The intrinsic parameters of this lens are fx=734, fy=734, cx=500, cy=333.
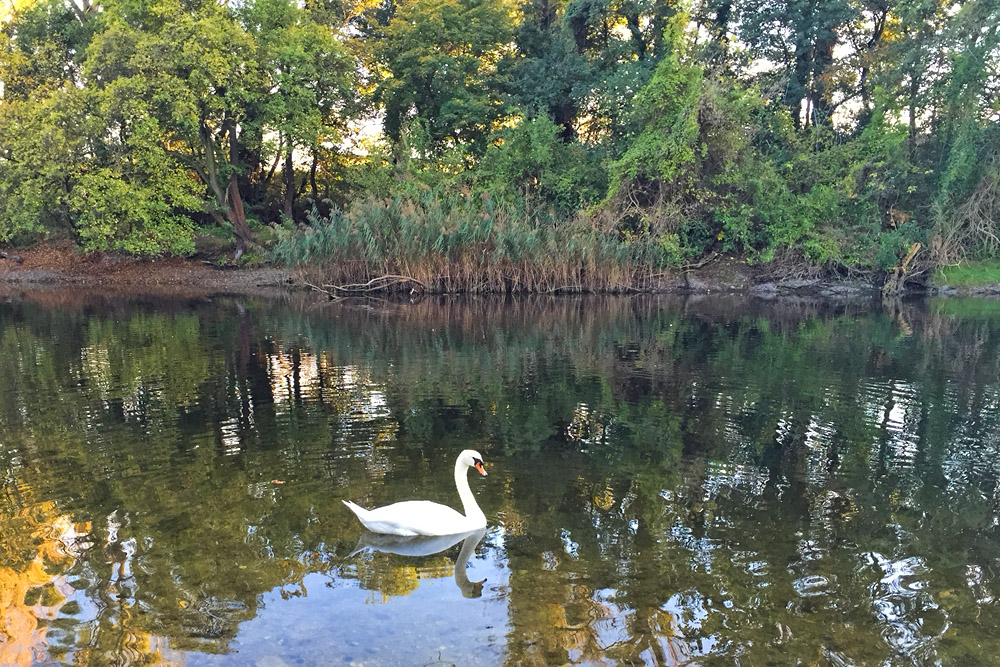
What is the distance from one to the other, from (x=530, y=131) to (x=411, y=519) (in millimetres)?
30255

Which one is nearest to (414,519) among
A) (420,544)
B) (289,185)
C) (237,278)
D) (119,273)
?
(420,544)

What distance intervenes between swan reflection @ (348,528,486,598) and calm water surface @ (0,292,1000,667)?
85 mm

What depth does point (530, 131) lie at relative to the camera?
34844 millimetres

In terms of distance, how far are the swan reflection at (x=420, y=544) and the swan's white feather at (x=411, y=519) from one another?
0.27 ft

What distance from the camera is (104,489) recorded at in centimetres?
817

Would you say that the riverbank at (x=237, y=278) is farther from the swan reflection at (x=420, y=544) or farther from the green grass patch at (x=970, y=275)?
the swan reflection at (x=420, y=544)

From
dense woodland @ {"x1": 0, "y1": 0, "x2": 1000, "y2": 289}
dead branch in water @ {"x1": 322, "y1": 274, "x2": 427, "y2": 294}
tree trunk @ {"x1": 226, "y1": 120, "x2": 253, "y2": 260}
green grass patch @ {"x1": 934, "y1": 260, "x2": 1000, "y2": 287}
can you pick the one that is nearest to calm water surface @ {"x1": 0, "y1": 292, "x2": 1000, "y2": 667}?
dead branch in water @ {"x1": 322, "y1": 274, "x2": 427, "y2": 294}

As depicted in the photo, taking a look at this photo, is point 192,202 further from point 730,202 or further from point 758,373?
point 758,373

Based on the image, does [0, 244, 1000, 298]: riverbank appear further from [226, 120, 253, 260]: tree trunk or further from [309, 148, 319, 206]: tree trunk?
[309, 148, 319, 206]: tree trunk

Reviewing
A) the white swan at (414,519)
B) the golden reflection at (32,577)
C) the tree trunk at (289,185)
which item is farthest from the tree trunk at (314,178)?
the white swan at (414,519)

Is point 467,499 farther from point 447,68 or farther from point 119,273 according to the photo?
point 119,273

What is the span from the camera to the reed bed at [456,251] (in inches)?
1117

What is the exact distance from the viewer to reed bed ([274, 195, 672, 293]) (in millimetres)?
28375

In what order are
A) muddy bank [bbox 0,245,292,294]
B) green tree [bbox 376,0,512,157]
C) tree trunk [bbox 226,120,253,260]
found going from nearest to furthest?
1. muddy bank [bbox 0,245,292,294]
2. tree trunk [bbox 226,120,253,260]
3. green tree [bbox 376,0,512,157]
